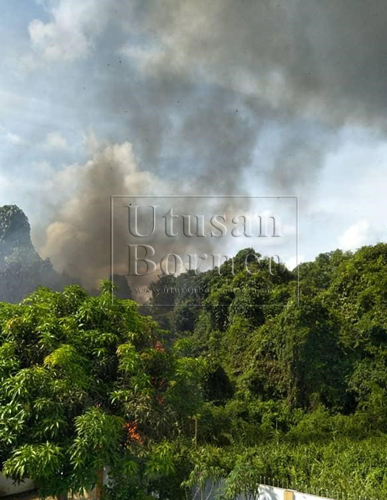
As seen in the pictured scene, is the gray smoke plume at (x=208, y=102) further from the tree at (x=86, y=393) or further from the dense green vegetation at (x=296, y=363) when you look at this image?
the tree at (x=86, y=393)

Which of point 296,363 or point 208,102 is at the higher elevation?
point 208,102

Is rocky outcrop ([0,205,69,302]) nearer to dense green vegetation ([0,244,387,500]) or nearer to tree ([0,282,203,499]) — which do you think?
dense green vegetation ([0,244,387,500])

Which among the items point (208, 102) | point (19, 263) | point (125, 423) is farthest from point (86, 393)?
point (19, 263)

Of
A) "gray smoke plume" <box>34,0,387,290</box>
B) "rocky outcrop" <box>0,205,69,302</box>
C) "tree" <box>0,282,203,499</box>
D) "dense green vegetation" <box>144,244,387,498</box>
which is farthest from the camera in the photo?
"rocky outcrop" <box>0,205,69,302</box>

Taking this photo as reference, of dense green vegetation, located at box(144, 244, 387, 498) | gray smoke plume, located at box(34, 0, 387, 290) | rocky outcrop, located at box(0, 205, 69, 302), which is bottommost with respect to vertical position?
dense green vegetation, located at box(144, 244, 387, 498)

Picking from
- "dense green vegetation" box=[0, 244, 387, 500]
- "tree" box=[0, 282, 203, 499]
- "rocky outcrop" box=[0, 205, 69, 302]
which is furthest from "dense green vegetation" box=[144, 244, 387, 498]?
"rocky outcrop" box=[0, 205, 69, 302]

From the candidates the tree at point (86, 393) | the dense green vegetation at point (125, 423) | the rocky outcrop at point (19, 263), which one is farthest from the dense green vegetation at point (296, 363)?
the rocky outcrop at point (19, 263)

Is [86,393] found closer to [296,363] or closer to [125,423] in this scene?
[125,423]

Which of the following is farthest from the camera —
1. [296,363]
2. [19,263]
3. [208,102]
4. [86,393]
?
[19,263]

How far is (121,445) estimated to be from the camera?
5.13m

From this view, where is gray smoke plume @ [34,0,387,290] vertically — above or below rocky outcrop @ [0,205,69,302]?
above

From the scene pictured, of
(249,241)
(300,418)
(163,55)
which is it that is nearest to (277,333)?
(300,418)

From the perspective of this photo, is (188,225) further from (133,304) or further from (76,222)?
(133,304)

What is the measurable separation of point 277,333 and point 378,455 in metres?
7.20
